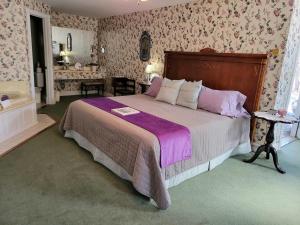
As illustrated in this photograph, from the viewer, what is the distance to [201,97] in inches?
136

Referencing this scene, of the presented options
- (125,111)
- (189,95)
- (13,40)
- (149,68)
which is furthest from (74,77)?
(189,95)

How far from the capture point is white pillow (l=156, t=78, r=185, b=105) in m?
3.68

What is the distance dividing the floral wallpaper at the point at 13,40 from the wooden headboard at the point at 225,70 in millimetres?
2999

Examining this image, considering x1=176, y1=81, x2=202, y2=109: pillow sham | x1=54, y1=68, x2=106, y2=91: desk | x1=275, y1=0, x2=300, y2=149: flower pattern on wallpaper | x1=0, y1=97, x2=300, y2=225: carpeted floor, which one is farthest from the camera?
x1=54, y1=68, x2=106, y2=91: desk

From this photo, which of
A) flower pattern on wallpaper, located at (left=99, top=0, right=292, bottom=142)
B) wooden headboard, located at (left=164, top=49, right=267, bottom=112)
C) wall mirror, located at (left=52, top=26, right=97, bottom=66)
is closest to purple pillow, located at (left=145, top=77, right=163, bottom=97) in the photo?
wooden headboard, located at (left=164, top=49, right=267, bottom=112)

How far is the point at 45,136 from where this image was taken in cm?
370

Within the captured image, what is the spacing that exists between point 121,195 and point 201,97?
1962 mm

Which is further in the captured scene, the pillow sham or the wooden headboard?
the pillow sham

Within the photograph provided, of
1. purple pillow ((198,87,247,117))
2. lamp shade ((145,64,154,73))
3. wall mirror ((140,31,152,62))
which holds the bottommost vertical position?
purple pillow ((198,87,247,117))

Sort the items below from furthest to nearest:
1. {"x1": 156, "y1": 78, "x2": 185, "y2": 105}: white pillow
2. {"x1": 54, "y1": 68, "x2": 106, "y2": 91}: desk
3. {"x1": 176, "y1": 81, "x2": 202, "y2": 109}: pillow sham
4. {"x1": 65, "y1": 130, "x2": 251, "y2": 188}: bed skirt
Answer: {"x1": 54, "y1": 68, "x2": 106, "y2": 91}: desk, {"x1": 156, "y1": 78, "x2": 185, "y2": 105}: white pillow, {"x1": 176, "y1": 81, "x2": 202, "y2": 109}: pillow sham, {"x1": 65, "y1": 130, "x2": 251, "y2": 188}: bed skirt

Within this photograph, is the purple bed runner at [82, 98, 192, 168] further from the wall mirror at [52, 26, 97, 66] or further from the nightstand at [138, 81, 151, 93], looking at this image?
the wall mirror at [52, 26, 97, 66]

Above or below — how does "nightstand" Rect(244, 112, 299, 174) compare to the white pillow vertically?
below

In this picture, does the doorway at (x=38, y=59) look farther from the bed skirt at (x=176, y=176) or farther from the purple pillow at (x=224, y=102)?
the purple pillow at (x=224, y=102)

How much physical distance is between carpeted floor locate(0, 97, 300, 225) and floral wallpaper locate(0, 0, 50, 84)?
1931mm
